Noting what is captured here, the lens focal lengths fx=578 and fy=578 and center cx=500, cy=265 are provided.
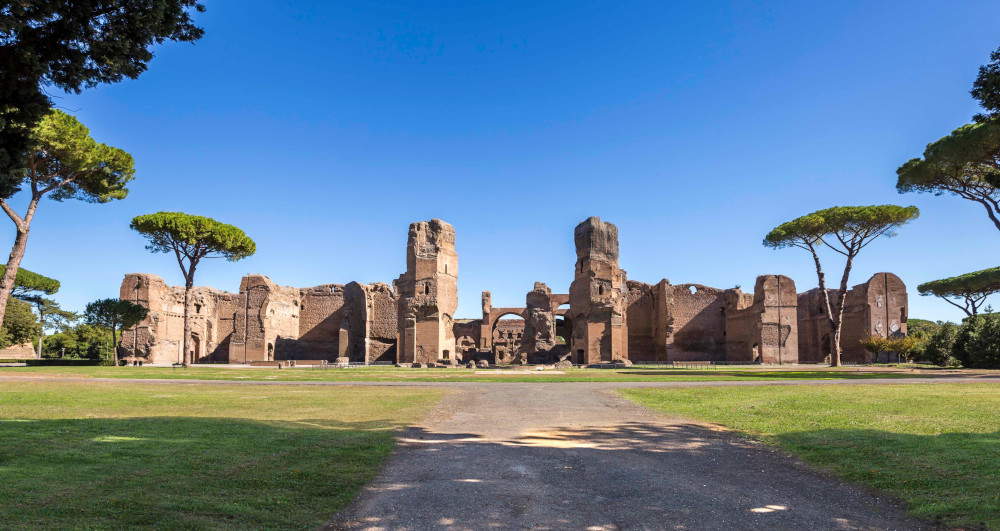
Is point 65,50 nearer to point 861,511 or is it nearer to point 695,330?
point 861,511

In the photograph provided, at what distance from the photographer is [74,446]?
19.5ft

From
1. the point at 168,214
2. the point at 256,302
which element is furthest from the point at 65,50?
the point at 256,302

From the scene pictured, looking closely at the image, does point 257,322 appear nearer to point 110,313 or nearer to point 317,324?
point 317,324

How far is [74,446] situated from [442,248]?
87.0ft

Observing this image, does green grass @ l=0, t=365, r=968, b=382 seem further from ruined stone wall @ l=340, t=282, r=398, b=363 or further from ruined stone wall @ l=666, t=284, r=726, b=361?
ruined stone wall @ l=666, t=284, r=726, b=361

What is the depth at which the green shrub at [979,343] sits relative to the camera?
24.2 meters

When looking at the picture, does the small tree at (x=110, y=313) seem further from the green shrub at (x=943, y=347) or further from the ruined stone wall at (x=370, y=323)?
the green shrub at (x=943, y=347)

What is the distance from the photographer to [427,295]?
31547mm

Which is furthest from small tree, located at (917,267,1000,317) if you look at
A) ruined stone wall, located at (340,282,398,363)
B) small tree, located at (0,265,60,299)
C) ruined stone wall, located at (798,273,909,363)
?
small tree, located at (0,265,60,299)

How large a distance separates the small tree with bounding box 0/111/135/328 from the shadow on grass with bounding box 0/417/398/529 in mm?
14613

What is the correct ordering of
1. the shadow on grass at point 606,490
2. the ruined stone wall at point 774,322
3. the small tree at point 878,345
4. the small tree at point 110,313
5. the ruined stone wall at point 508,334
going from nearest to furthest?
1. the shadow on grass at point 606,490
2. the small tree at point 110,313
3. the small tree at point 878,345
4. the ruined stone wall at point 774,322
5. the ruined stone wall at point 508,334

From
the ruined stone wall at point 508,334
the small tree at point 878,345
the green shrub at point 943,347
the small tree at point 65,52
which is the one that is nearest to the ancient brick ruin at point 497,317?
the ruined stone wall at point 508,334

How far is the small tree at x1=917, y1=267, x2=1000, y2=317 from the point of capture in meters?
40.4

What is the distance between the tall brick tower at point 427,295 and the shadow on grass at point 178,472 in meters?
23.4
